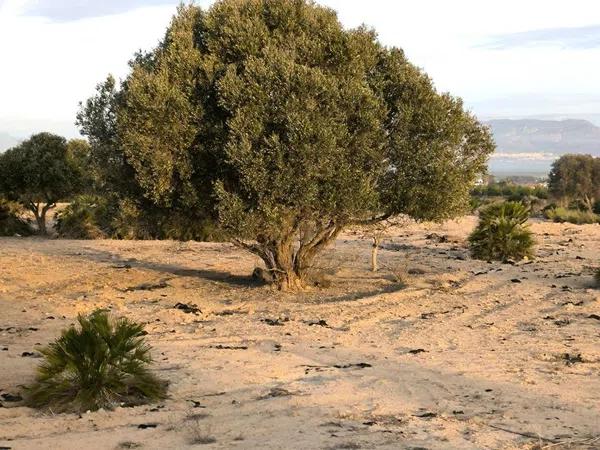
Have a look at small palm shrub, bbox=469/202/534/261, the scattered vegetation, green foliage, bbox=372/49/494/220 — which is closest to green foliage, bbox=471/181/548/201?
the scattered vegetation

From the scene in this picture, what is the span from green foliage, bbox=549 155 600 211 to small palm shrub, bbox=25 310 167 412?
37.6m

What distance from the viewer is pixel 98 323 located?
7145mm

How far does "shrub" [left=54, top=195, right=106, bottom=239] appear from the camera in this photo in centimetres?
2434

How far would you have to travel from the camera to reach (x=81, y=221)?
24.7m

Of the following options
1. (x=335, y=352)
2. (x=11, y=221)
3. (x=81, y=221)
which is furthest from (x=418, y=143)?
(x=11, y=221)

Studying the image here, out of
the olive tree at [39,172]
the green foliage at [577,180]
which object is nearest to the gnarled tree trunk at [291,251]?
the olive tree at [39,172]

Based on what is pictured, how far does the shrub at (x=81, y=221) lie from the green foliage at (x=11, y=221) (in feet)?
3.86

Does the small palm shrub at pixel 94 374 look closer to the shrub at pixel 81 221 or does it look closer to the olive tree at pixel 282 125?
the olive tree at pixel 282 125

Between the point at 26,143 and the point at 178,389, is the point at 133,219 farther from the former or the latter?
the point at 26,143

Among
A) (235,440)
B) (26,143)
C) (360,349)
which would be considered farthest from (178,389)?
(26,143)

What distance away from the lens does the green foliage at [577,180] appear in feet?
133

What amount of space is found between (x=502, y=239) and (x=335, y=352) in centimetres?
1097

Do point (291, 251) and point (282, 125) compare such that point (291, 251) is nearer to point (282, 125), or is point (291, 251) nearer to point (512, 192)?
point (282, 125)

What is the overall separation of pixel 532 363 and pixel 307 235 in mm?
6327
